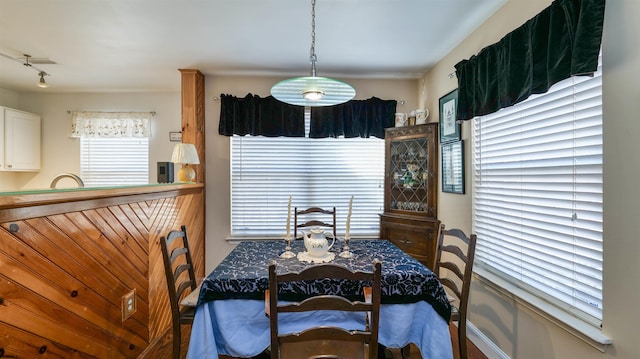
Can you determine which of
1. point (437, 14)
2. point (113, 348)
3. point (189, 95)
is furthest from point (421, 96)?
point (113, 348)

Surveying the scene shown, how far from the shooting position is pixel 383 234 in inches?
121

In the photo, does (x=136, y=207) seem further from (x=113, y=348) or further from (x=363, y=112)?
(x=363, y=112)

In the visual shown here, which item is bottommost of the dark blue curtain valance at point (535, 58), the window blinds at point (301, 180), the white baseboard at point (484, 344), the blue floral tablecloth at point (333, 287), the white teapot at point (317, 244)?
the white baseboard at point (484, 344)

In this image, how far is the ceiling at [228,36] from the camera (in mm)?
1979

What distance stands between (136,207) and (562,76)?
2.73m

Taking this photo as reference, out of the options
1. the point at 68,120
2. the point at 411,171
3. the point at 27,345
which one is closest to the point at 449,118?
the point at 411,171

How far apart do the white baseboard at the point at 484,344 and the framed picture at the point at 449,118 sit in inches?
62.7

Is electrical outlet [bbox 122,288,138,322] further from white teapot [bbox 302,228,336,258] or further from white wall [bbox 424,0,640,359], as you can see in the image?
white wall [bbox 424,0,640,359]

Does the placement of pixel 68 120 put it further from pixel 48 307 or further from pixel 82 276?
pixel 48 307

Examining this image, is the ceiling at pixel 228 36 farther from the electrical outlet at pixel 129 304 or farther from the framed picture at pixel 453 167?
the electrical outlet at pixel 129 304

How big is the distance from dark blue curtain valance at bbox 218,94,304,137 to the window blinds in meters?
0.12

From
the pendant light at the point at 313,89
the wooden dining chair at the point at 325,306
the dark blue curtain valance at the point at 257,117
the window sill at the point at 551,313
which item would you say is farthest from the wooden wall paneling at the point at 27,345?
the window sill at the point at 551,313

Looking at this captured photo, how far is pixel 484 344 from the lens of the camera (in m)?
2.08

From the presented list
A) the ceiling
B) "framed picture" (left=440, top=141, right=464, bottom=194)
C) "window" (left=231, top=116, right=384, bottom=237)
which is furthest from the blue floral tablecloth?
the ceiling
